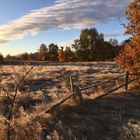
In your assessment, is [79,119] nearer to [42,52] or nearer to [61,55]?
[61,55]

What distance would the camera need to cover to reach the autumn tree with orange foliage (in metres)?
23.0

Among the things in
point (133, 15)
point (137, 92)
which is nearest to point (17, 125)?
point (137, 92)

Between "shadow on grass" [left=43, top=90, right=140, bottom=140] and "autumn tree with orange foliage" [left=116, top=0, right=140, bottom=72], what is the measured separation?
13.6 ft

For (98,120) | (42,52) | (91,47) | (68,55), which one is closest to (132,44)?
(98,120)

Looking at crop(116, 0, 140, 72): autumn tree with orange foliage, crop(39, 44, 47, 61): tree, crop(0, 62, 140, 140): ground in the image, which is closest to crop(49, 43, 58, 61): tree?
crop(39, 44, 47, 61): tree

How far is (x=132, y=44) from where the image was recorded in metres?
23.5

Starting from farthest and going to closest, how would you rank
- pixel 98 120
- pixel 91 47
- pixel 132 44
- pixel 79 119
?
pixel 91 47, pixel 132 44, pixel 98 120, pixel 79 119

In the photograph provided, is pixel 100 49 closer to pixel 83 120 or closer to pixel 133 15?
pixel 133 15

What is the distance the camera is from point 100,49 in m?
91.8

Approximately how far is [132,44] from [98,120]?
8.68 meters

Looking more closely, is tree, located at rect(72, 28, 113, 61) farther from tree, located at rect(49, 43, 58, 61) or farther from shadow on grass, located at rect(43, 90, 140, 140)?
shadow on grass, located at rect(43, 90, 140, 140)

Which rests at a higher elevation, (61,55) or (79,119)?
(61,55)

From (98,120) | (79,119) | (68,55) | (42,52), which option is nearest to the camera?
(79,119)

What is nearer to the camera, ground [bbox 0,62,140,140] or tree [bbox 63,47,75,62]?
ground [bbox 0,62,140,140]
